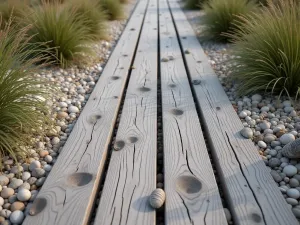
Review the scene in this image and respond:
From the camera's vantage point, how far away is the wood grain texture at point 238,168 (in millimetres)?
1446

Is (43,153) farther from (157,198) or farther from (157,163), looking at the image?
(157,198)

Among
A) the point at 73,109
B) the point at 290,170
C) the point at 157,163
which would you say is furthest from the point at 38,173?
the point at 290,170

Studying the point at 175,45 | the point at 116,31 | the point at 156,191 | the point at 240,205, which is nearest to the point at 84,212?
the point at 156,191

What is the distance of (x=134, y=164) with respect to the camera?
1.79 m

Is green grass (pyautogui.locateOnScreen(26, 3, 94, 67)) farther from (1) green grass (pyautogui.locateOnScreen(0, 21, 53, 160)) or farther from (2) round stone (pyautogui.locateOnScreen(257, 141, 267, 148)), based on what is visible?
(2) round stone (pyautogui.locateOnScreen(257, 141, 267, 148))

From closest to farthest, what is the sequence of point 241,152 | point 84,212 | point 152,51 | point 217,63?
point 84,212, point 241,152, point 217,63, point 152,51

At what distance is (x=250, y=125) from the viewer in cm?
228

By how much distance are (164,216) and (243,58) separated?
1.81m

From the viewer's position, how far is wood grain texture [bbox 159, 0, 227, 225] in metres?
1.46

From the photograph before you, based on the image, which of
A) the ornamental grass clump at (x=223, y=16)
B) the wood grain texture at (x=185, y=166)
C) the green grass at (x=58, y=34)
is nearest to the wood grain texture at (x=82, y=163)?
the wood grain texture at (x=185, y=166)

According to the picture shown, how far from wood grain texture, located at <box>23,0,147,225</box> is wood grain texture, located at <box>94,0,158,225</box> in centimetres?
7

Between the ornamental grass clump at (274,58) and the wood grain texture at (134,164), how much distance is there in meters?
0.81

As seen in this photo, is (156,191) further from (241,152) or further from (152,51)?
(152,51)

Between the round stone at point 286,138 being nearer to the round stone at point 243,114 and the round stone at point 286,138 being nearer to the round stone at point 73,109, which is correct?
the round stone at point 243,114
